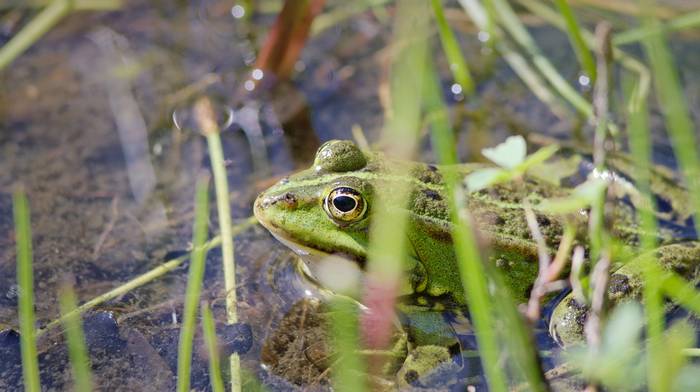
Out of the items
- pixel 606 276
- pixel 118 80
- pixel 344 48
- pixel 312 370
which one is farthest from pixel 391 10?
pixel 606 276

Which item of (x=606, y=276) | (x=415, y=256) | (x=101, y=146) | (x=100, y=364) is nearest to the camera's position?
(x=606, y=276)

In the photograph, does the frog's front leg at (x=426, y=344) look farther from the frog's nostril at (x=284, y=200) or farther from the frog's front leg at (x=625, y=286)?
the frog's nostril at (x=284, y=200)

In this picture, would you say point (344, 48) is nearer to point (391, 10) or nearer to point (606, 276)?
point (391, 10)

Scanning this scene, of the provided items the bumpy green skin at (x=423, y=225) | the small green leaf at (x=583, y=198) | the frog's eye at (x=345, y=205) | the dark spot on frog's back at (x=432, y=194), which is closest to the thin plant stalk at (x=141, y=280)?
the bumpy green skin at (x=423, y=225)

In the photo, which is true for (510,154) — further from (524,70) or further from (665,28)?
(665,28)

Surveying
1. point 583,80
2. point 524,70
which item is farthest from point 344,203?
point 583,80

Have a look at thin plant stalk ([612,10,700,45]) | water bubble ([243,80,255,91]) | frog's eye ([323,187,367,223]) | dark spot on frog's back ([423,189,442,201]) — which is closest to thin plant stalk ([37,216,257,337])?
frog's eye ([323,187,367,223])

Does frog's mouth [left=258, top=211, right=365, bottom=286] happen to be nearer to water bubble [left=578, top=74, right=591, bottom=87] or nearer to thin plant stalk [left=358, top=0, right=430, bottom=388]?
thin plant stalk [left=358, top=0, right=430, bottom=388]
